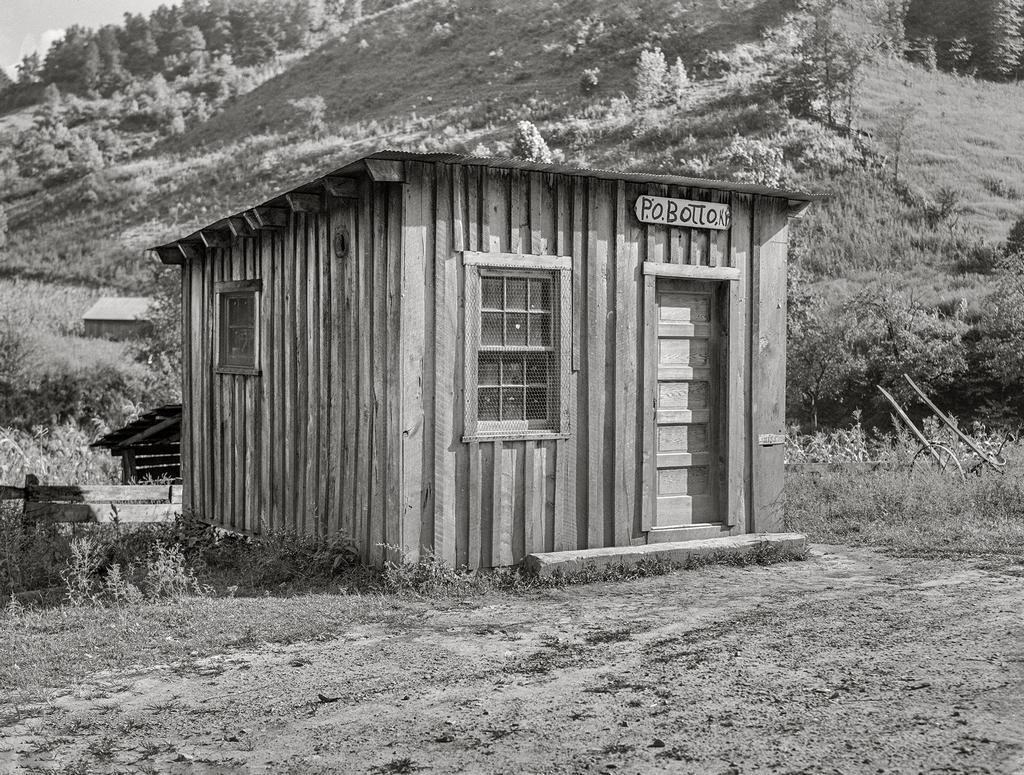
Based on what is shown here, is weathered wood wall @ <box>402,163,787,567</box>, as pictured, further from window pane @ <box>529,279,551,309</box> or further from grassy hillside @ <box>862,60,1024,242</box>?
grassy hillside @ <box>862,60,1024,242</box>

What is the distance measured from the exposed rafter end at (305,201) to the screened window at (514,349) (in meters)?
1.47

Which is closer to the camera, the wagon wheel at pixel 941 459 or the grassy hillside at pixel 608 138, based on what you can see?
the wagon wheel at pixel 941 459

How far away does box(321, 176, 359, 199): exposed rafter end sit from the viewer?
8.10 metres

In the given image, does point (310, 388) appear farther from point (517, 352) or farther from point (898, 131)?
point (898, 131)

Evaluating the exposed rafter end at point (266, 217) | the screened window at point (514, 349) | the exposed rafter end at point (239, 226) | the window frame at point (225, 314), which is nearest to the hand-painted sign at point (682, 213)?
the screened window at point (514, 349)

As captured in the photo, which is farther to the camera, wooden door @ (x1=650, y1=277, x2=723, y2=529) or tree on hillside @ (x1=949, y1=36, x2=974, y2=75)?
tree on hillside @ (x1=949, y1=36, x2=974, y2=75)

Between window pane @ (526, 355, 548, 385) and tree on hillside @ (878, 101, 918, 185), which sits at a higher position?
tree on hillside @ (878, 101, 918, 185)

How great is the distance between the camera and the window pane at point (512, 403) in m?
8.43

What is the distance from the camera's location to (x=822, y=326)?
22891mm

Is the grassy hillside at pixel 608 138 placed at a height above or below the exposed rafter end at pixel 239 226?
above

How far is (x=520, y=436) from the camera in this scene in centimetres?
838

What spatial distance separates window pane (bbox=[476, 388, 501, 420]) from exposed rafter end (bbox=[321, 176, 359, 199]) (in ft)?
5.95

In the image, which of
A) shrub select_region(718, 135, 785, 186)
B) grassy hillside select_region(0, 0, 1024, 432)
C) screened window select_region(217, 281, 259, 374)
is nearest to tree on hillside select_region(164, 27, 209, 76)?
grassy hillside select_region(0, 0, 1024, 432)

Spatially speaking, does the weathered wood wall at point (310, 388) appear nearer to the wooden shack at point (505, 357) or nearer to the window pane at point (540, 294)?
Answer: the wooden shack at point (505, 357)
